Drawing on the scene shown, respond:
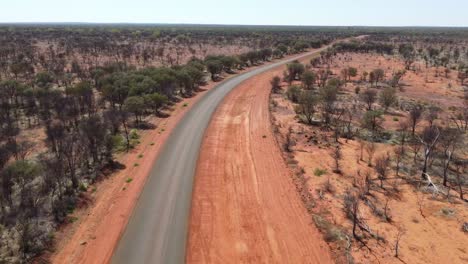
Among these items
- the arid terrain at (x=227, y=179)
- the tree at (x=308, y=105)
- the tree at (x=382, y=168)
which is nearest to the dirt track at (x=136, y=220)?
the arid terrain at (x=227, y=179)

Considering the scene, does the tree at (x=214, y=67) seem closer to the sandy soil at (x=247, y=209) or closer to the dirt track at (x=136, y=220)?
the sandy soil at (x=247, y=209)

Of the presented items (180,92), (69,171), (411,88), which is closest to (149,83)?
(180,92)

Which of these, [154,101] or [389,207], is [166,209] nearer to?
[389,207]

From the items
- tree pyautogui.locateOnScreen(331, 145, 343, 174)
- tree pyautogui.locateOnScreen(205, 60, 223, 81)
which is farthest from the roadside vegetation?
tree pyautogui.locateOnScreen(205, 60, 223, 81)

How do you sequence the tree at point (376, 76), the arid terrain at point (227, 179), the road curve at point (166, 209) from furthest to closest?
the tree at point (376, 76) < the arid terrain at point (227, 179) < the road curve at point (166, 209)

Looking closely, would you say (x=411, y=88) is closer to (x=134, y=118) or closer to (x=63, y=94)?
(x=134, y=118)

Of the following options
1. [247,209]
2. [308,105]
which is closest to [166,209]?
[247,209]
